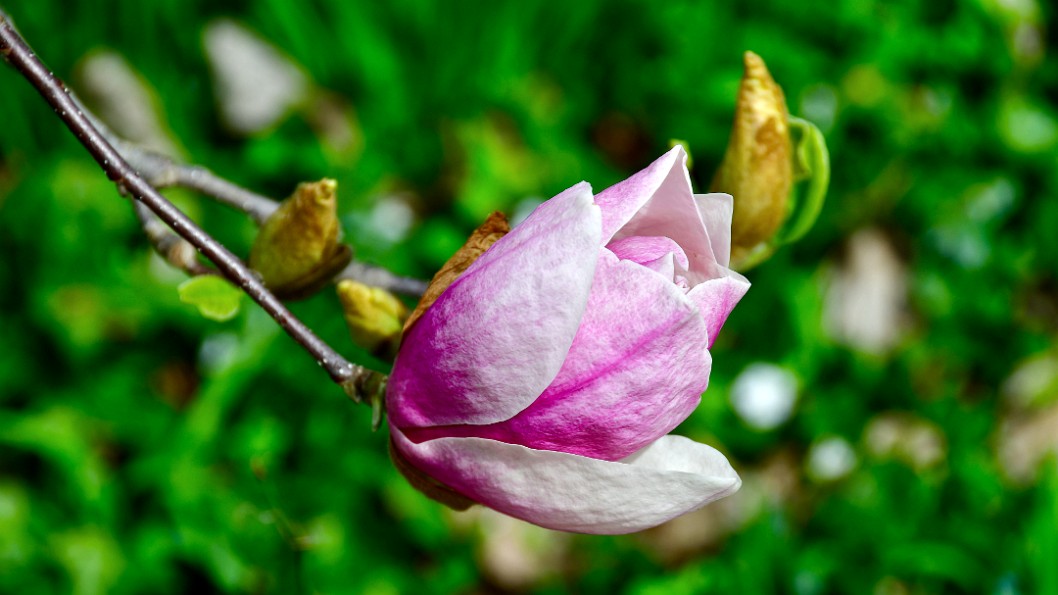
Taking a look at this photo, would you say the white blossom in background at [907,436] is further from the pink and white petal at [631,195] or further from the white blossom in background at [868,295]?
the pink and white petal at [631,195]

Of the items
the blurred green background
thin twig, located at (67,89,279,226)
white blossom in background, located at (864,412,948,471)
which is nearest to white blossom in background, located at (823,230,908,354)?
the blurred green background

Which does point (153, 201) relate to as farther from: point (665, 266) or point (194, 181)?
point (665, 266)

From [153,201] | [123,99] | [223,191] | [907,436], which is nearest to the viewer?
[153,201]

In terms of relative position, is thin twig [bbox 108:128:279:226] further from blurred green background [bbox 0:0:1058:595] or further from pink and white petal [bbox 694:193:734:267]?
blurred green background [bbox 0:0:1058:595]


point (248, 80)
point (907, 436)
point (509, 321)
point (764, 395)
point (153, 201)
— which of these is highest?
point (153, 201)

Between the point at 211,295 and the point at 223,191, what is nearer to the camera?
the point at 211,295

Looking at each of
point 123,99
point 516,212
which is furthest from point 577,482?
point 123,99

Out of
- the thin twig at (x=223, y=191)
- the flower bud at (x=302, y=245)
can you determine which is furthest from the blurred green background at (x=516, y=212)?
the flower bud at (x=302, y=245)

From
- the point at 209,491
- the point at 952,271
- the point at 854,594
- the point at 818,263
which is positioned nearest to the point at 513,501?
the point at 209,491
